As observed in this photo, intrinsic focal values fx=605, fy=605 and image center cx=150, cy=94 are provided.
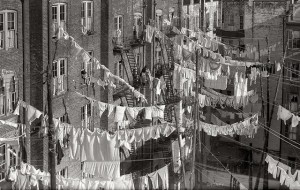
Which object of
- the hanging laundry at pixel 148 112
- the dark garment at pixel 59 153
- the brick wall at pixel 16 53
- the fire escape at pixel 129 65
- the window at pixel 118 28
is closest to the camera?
the brick wall at pixel 16 53

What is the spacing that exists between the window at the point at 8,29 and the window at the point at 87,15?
22.6 feet

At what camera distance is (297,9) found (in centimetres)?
4925

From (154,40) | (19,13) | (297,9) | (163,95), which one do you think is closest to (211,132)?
(163,95)

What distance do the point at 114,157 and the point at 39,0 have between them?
26.5 ft

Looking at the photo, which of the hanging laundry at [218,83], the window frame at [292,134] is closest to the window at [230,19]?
the hanging laundry at [218,83]

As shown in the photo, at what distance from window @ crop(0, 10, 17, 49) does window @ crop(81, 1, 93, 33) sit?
6881mm

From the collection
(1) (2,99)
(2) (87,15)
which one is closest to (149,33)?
(2) (87,15)

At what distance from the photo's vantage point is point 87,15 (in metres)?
34.1

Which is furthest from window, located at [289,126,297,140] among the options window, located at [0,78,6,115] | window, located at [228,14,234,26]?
window, located at [0,78,6,115]

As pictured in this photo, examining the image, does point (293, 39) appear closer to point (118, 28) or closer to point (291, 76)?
point (291, 76)

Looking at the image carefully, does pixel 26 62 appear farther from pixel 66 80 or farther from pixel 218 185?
pixel 218 185

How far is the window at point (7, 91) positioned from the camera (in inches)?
1046

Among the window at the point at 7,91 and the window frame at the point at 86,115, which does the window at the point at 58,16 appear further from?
the window frame at the point at 86,115

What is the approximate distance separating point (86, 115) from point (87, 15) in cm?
564
